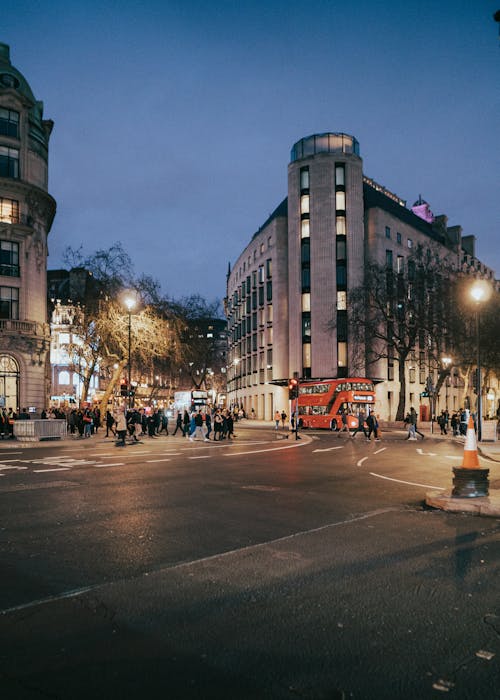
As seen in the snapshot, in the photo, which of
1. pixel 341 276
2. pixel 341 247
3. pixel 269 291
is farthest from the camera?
pixel 269 291

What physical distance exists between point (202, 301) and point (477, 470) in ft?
184

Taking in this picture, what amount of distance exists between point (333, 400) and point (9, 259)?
85.8 feet

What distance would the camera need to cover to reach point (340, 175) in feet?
208

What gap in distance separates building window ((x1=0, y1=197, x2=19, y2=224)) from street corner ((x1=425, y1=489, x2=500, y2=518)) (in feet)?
127

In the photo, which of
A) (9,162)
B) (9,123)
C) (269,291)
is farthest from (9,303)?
(269,291)

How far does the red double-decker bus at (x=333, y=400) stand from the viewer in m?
42.7

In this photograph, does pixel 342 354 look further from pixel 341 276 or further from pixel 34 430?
pixel 34 430

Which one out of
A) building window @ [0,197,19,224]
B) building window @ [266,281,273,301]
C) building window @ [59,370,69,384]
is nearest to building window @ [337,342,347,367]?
building window @ [266,281,273,301]

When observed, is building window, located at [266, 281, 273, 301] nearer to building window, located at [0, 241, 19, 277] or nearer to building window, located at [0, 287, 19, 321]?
building window, located at [0, 241, 19, 277]

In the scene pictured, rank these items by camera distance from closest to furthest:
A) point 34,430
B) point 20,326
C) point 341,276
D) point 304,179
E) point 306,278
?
1. point 34,430
2. point 20,326
3. point 341,276
4. point 304,179
5. point 306,278

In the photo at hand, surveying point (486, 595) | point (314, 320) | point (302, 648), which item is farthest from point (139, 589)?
point (314, 320)

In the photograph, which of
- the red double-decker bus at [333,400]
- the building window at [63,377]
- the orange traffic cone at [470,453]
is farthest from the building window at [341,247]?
the orange traffic cone at [470,453]

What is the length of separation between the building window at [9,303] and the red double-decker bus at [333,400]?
2305cm

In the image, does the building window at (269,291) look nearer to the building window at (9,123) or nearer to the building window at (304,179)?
the building window at (304,179)
